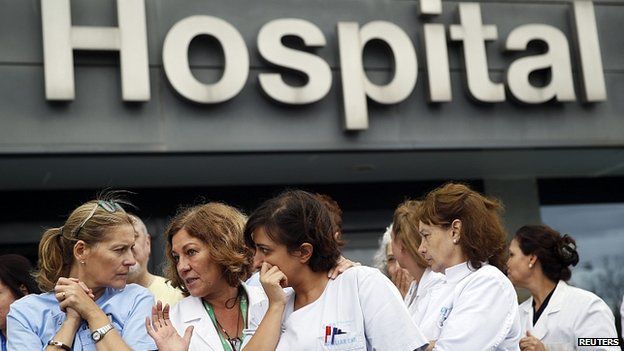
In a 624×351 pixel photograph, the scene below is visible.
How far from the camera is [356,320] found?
3508mm

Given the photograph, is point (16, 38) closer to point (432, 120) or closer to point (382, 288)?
point (432, 120)

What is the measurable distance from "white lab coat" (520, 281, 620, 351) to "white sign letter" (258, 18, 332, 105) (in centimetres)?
400

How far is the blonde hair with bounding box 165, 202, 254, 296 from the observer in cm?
411

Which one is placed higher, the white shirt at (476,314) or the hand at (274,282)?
the hand at (274,282)

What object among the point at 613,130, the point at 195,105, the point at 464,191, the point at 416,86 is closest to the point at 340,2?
the point at 416,86

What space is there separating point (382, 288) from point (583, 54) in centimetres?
700

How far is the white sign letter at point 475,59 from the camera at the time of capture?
9.51 metres

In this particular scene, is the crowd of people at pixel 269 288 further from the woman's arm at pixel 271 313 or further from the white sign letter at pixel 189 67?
the white sign letter at pixel 189 67

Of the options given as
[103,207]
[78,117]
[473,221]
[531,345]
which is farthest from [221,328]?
[78,117]

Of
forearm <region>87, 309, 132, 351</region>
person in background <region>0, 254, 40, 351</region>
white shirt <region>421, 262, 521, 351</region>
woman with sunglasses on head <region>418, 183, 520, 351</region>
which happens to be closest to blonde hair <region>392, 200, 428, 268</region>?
woman with sunglasses on head <region>418, 183, 520, 351</region>

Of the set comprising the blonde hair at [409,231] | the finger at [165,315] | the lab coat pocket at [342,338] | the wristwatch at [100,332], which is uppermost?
the blonde hair at [409,231]

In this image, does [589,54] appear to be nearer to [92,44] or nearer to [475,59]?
[475,59]

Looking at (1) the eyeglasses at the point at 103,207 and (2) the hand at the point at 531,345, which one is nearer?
(1) the eyeglasses at the point at 103,207

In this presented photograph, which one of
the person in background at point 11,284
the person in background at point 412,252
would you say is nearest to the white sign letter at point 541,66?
the person in background at point 412,252
